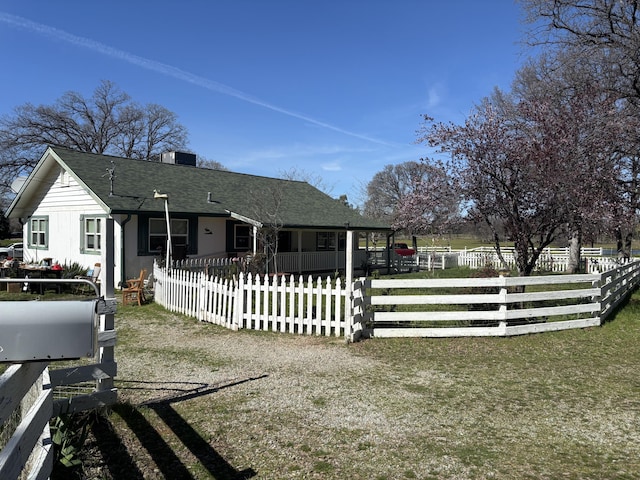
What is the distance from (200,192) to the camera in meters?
19.8

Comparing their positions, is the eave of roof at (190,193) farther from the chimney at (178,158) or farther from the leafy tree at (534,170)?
the leafy tree at (534,170)

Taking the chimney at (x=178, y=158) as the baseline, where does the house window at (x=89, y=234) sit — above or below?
below

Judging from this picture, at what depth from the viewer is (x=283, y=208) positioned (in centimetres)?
2145

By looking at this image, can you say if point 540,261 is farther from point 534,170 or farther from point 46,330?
point 46,330

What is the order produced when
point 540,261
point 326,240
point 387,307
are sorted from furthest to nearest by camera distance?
point 540,261 → point 326,240 → point 387,307

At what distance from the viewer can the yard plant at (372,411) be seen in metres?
3.83

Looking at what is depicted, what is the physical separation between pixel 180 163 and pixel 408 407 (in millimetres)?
21088

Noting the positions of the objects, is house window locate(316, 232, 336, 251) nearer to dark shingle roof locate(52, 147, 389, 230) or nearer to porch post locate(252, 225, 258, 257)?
dark shingle roof locate(52, 147, 389, 230)

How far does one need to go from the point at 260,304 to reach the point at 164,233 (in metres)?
8.91

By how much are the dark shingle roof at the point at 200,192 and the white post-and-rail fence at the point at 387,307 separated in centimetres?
666

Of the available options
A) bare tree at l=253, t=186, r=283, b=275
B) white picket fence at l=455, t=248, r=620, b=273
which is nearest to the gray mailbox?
bare tree at l=253, t=186, r=283, b=275

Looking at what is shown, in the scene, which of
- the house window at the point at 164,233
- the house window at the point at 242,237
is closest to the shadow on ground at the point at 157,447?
the house window at the point at 164,233

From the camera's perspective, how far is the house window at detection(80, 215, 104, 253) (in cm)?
1675

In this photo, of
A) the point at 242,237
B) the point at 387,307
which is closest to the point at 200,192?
the point at 242,237
